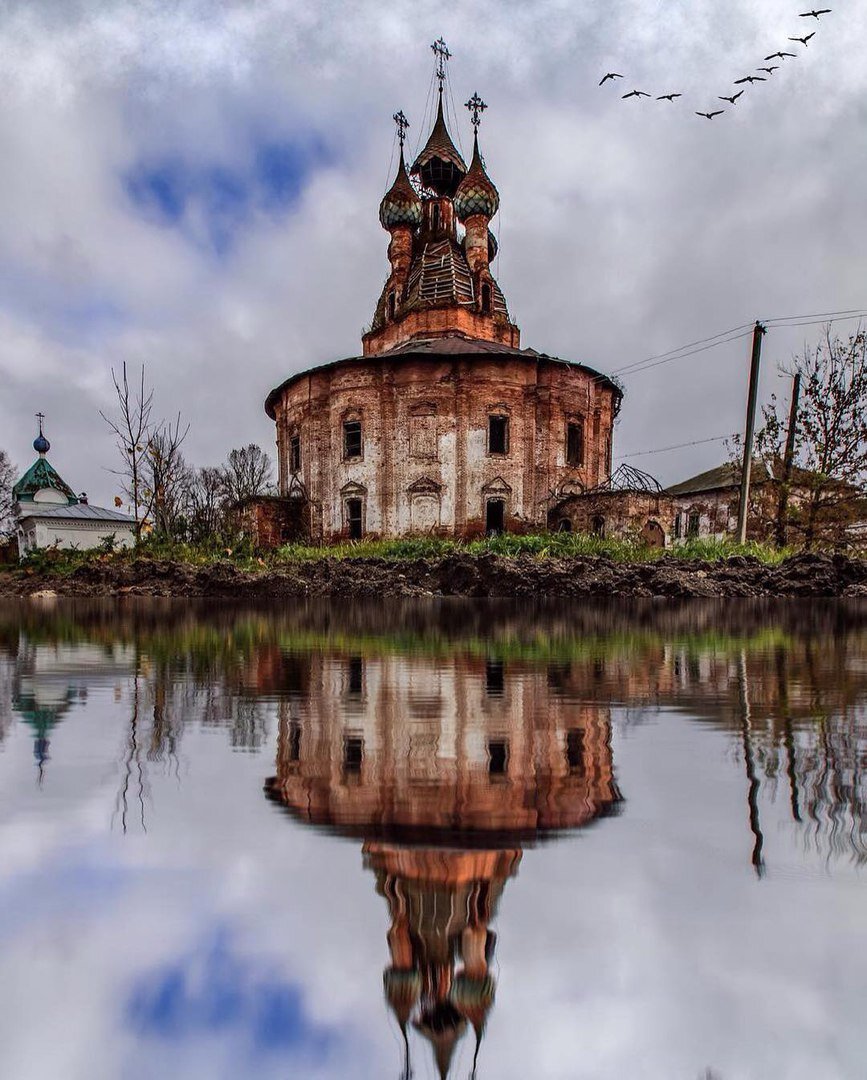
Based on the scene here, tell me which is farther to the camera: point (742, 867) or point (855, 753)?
point (855, 753)

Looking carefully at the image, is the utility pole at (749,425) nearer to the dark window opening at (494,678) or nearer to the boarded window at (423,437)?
the boarded window at (423,437)

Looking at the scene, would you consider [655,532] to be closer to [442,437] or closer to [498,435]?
[498,435]

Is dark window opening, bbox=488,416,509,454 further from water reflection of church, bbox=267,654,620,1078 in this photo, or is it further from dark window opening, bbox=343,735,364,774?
dark window opening, bbox=343,735,364,774

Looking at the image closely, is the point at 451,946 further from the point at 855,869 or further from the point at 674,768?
the point at 674,768

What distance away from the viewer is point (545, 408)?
3231 cm

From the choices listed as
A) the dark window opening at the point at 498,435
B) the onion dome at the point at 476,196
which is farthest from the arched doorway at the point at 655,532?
the onion dome at the point at 476,196

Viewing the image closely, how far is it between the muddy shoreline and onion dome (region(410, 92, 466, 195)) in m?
32.3

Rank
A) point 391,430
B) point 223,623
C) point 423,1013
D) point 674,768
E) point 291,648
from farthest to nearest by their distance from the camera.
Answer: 1. point 391,430
2. point 223,623
3. point 291,648
4. point 674,768
5. point 423,1013

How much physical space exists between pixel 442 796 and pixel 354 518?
31.4m

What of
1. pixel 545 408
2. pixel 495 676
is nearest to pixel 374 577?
pixel 495 676

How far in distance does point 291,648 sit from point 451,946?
487 cm

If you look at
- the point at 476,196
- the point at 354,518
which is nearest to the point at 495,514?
the point at 354,518

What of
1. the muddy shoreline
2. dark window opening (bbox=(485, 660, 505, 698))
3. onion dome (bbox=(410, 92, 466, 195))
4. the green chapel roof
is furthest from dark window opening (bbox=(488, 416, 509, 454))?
the green chapel roof

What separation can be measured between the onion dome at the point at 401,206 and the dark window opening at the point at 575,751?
42.8 metres
